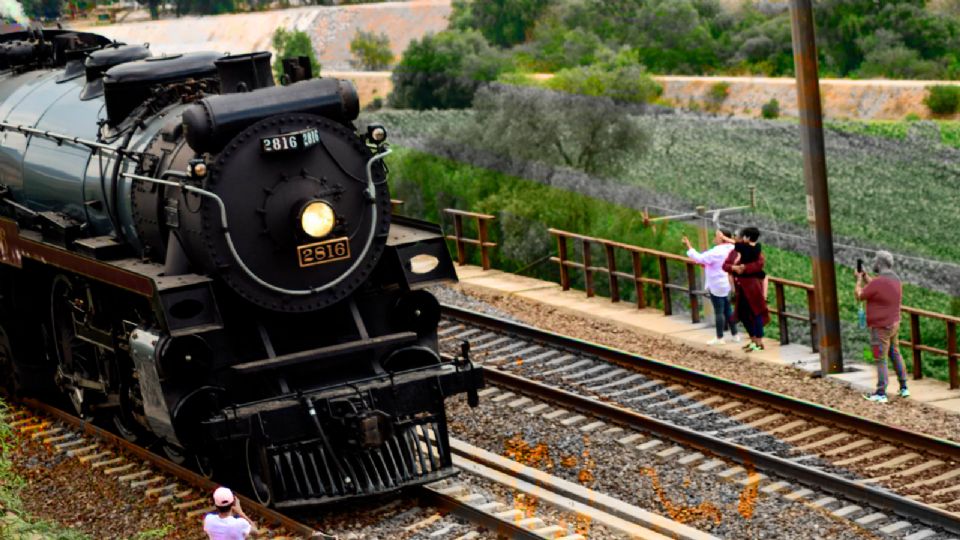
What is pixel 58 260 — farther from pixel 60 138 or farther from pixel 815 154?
pixel 815 154

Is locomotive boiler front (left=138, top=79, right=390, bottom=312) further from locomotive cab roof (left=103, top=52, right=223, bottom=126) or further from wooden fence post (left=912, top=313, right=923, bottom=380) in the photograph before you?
wooden fence post (left=912, top=313, right=923, bottom=380)

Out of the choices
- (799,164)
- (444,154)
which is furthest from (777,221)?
(444,154)

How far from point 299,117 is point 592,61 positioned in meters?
39.4

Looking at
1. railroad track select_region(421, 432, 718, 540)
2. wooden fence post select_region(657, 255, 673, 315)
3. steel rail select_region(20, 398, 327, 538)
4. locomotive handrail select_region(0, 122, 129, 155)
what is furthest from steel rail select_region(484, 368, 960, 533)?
locomotive handrail select_region(0, 122, 129, 155)

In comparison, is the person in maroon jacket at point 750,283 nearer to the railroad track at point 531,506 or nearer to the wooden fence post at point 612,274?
the wooden fence post at point 612,274

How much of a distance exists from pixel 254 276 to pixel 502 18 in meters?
49.1

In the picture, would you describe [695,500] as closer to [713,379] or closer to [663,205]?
[713,379]

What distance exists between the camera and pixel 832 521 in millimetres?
10195

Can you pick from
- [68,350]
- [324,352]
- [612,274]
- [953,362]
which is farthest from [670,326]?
[68,350]

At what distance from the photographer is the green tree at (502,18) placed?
190 ft

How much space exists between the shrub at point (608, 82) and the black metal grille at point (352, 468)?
31021 millimetres

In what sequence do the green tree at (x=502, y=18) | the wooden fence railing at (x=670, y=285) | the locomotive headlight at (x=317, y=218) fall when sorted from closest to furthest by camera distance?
the locomotive headlight at (x=317, y=218) → the wooden fence railing at (x=670, y=285) → the green tree at (x=502, y=18)

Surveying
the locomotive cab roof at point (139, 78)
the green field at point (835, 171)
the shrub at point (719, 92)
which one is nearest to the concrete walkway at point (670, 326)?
the locomotive cab roof at point (139, 78)

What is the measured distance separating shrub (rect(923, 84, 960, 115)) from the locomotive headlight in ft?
117
